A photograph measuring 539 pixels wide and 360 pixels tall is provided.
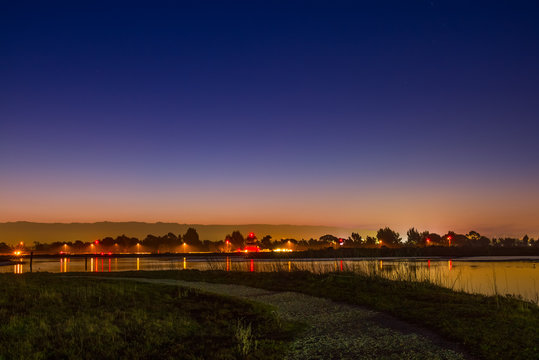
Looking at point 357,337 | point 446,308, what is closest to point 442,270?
point 446,308

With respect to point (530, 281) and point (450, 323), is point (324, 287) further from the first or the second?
point (530, 281)

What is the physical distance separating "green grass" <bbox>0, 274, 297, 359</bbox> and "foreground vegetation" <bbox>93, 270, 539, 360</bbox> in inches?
172

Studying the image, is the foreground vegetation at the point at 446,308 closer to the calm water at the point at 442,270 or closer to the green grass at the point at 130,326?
the calm water at the point at 442,270

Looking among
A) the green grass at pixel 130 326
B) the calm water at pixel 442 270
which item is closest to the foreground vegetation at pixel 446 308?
the calm water at pixel 442 270

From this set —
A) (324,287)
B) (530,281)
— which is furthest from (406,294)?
(530,281)

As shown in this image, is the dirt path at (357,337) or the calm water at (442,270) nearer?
the dirt path at (357,337)

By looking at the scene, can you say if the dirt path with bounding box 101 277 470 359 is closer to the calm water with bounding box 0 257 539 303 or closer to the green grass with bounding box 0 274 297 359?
the green grass with bounding box 0 274 297 359

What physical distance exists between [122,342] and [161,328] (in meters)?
1.62

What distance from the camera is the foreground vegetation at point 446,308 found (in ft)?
34.2

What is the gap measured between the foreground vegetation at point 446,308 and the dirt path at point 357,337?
69 centimetres

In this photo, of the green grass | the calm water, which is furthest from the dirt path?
the calm water

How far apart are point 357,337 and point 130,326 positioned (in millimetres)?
6750

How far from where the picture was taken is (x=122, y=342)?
11.3m

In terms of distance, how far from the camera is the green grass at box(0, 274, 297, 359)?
1049cm
